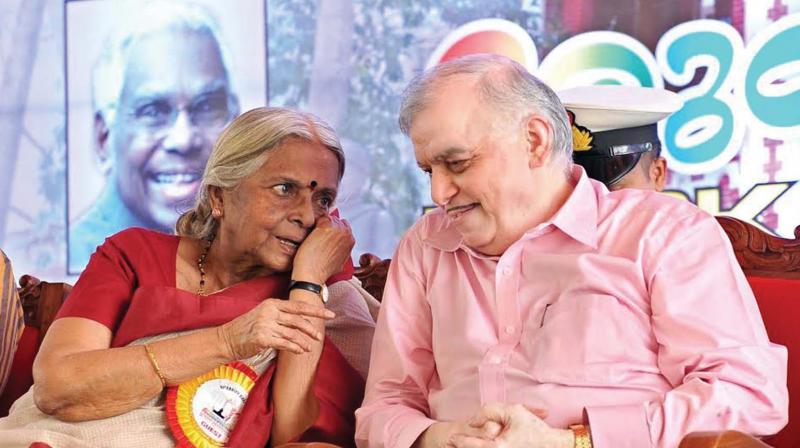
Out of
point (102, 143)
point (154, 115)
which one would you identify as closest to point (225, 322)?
point (154, 115)

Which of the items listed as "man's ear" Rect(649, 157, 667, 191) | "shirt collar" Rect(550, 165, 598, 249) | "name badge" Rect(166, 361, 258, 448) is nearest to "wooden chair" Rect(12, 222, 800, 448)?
"man's ear" Rect(649, 157, 667, 191)

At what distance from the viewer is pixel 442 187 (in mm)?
1815

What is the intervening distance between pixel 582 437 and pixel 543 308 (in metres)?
0.28

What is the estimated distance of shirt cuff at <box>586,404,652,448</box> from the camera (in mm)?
1593

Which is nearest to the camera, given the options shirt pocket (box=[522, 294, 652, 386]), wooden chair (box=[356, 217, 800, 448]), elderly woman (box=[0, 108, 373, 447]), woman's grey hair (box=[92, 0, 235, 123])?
shirt pocket (box=[522, 294, 652, 386])

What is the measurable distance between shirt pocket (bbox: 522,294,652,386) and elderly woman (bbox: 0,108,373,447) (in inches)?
18.5

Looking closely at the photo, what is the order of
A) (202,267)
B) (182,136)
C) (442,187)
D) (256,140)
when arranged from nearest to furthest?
(442,187), (256,140), (202,267), (182,136)

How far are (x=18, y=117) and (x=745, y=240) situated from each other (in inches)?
134

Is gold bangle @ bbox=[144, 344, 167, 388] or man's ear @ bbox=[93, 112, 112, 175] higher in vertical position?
man's ear @ bbox=[93, 112, 112, 175]

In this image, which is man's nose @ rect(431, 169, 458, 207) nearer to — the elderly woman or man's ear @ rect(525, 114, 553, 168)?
man's ear @ rect(525, 114, 553, 168)

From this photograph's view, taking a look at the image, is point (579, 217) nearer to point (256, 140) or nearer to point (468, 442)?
point (468, 442)

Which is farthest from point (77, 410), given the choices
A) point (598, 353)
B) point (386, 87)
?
point (386, 87)

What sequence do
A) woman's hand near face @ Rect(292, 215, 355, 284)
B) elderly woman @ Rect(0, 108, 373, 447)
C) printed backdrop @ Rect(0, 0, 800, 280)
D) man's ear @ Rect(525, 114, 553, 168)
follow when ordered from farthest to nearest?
printed backdrop @ Rect(0, 0, 800, 280)
woman's hand near face @ Rect(292, 215, 355, 284)
elderly woman @ Rect(0, 108, 373, 447)
man's ear @ Rect(525, 114, 553, 168)

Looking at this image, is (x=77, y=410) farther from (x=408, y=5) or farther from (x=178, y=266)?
(x=408, y=5)
